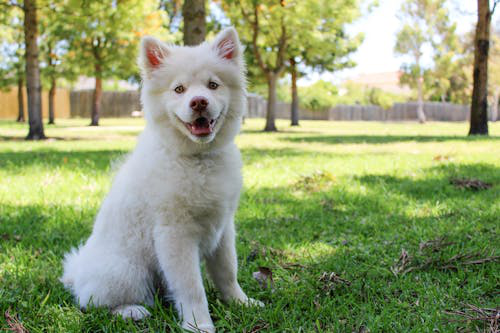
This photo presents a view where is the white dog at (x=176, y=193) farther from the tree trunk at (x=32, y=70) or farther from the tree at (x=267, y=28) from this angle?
the tree at (x=267, y=28)

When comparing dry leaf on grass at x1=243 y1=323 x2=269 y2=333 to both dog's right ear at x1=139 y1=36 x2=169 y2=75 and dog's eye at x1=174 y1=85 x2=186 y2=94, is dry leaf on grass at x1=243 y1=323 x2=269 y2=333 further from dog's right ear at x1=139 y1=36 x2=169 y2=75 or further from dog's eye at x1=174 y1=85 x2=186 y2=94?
dog's right ear at x1=139 y1=36 x2=169 y2=75

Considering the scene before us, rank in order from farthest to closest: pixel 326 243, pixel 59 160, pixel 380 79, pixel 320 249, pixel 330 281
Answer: pixel 380 79
pixel 59 160
pixel 326 243
pixel 320 249
pixel 330 281

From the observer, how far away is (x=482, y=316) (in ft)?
7.05

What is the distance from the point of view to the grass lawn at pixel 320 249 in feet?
7.70

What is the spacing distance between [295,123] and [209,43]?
2479 centimetres

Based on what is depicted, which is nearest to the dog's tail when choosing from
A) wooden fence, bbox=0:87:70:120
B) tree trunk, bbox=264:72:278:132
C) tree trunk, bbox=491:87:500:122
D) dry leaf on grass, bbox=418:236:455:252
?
dry leaf on grass, bbox=418:236:455:252

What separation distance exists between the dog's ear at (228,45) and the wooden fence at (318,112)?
3580 cm

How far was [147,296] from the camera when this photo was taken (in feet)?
8.36

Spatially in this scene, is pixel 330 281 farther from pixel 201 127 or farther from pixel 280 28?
pixel 280 28

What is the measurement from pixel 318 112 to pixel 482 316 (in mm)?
42941

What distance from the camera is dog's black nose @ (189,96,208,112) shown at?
7.21 ft

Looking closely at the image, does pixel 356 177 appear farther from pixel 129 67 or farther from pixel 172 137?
pixel 129 67

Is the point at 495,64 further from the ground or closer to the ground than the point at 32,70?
further from the ground

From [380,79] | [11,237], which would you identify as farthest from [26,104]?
[380,79]
